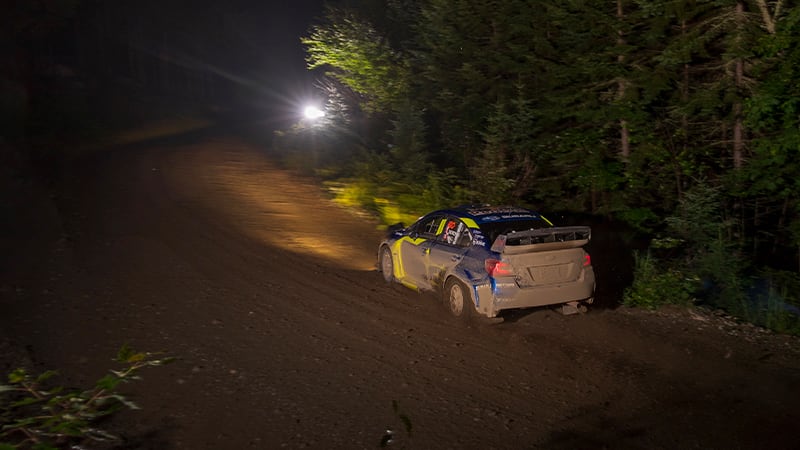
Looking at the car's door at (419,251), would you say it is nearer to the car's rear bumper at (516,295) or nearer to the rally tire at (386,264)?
the rally tire at (386,264)

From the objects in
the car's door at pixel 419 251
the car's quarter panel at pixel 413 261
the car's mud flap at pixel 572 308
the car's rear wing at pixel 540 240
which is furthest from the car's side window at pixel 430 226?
the car's mud flap at pixel 572 308

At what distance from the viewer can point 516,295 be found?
31.6 feet

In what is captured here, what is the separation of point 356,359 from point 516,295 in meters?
2.39

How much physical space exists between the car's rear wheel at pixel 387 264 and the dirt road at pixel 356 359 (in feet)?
1.14

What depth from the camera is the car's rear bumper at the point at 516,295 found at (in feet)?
31.5

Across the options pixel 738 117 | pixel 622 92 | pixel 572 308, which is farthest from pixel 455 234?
pixel 622 92

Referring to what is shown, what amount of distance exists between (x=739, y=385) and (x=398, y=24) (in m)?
23.8

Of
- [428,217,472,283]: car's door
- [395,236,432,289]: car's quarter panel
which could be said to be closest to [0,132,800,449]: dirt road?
[395,236,432,289]: car's quarter panel

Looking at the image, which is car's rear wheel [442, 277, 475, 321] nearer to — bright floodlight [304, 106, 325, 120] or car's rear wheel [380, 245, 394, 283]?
car's rear wheel [380, 245, 394, 283]

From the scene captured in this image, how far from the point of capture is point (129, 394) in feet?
23.4

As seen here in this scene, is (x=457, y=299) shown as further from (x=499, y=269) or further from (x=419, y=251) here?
(x=419, y=251)

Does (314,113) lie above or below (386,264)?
above

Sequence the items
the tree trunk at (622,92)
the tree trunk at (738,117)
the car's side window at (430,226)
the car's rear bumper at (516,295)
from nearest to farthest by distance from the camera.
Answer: the car's rear bumper at (516,295), the car's side window at (430,226), the tree trunk at (738,117), the tree trunk at (622,92)

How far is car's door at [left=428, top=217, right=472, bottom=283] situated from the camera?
410 inches
